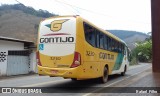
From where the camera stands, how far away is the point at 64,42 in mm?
12586

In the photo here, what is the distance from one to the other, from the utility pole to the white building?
489 inches

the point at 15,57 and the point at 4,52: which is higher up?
the point at 4,52

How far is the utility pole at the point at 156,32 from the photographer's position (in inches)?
1040

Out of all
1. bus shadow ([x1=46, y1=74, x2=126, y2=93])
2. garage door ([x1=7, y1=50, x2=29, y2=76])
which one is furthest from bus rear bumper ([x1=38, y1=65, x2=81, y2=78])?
garage door ([x1=7, y1=50, x2=29, y2=76])

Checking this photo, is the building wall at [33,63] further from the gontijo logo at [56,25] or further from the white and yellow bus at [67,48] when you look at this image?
the gontijo logo at [56,25]

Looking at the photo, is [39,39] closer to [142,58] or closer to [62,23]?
[62,23]

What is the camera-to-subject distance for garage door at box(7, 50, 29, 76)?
26247 millimetres

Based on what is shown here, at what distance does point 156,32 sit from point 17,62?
13.7m

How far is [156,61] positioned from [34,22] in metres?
63.9

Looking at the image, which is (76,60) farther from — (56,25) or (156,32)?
(156,32)

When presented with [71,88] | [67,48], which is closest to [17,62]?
[71,88]

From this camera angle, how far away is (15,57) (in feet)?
89.1

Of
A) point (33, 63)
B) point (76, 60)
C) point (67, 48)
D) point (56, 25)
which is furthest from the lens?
point (33, 63)

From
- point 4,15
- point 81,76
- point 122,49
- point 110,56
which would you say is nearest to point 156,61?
point 122,49
